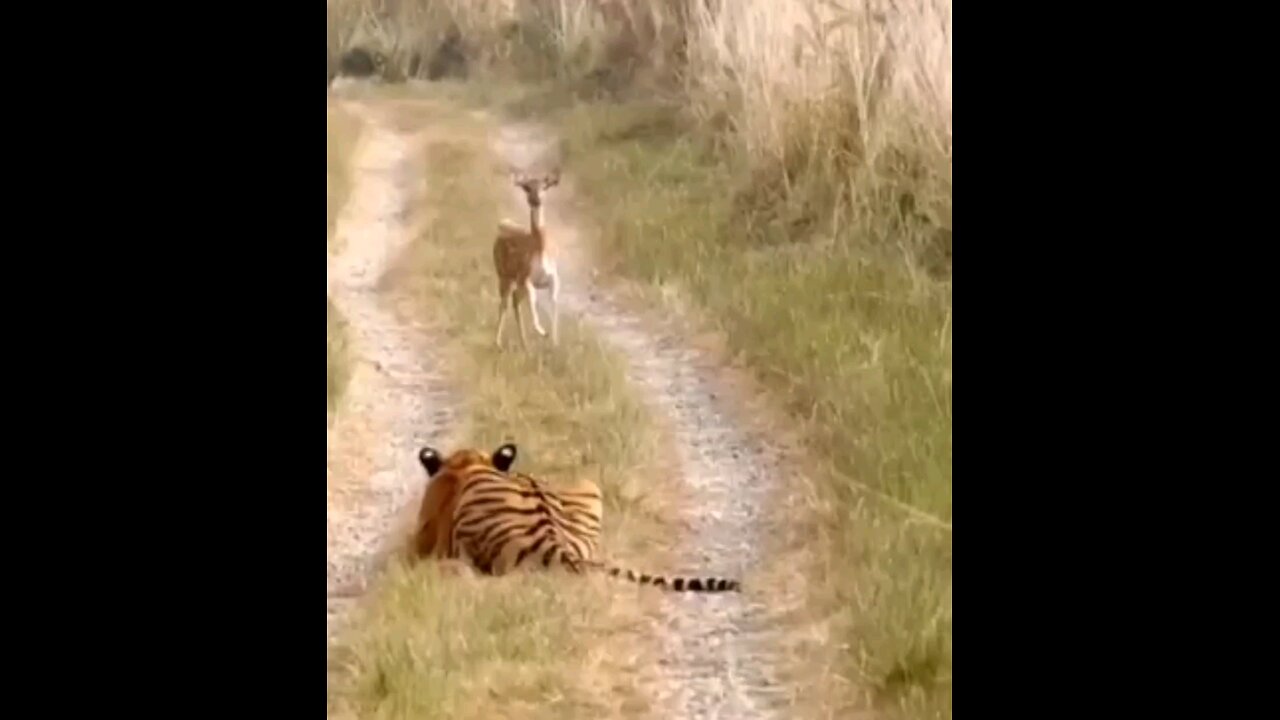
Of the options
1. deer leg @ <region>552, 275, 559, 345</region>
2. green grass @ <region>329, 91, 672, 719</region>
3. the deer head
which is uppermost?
the deer head

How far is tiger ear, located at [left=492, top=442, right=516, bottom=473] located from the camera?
1489mm

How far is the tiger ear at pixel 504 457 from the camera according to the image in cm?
149

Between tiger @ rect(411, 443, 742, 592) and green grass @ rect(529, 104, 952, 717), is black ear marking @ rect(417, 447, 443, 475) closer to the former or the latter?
tiger @ rect(411, 443, 742, 592)

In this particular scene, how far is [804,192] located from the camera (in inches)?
59.5

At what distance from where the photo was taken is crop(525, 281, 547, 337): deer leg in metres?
1.50

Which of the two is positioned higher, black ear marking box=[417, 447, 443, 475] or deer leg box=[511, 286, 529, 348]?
deer leg box=[511, 286, 529, 348]

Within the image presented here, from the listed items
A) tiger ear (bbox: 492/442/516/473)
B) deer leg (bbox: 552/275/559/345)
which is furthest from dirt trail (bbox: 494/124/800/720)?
tiger ear (bbox: 492/442/516/473)

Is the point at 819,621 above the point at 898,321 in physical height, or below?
below

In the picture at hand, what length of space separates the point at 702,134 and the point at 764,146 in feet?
0.16

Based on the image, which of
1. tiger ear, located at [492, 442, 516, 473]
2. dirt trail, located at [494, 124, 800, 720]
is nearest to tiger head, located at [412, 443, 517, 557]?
tiger ear, located at [492, 442, 516, 473]

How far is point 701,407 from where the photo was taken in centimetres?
150

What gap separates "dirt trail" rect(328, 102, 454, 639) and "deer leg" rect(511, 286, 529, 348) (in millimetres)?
64
